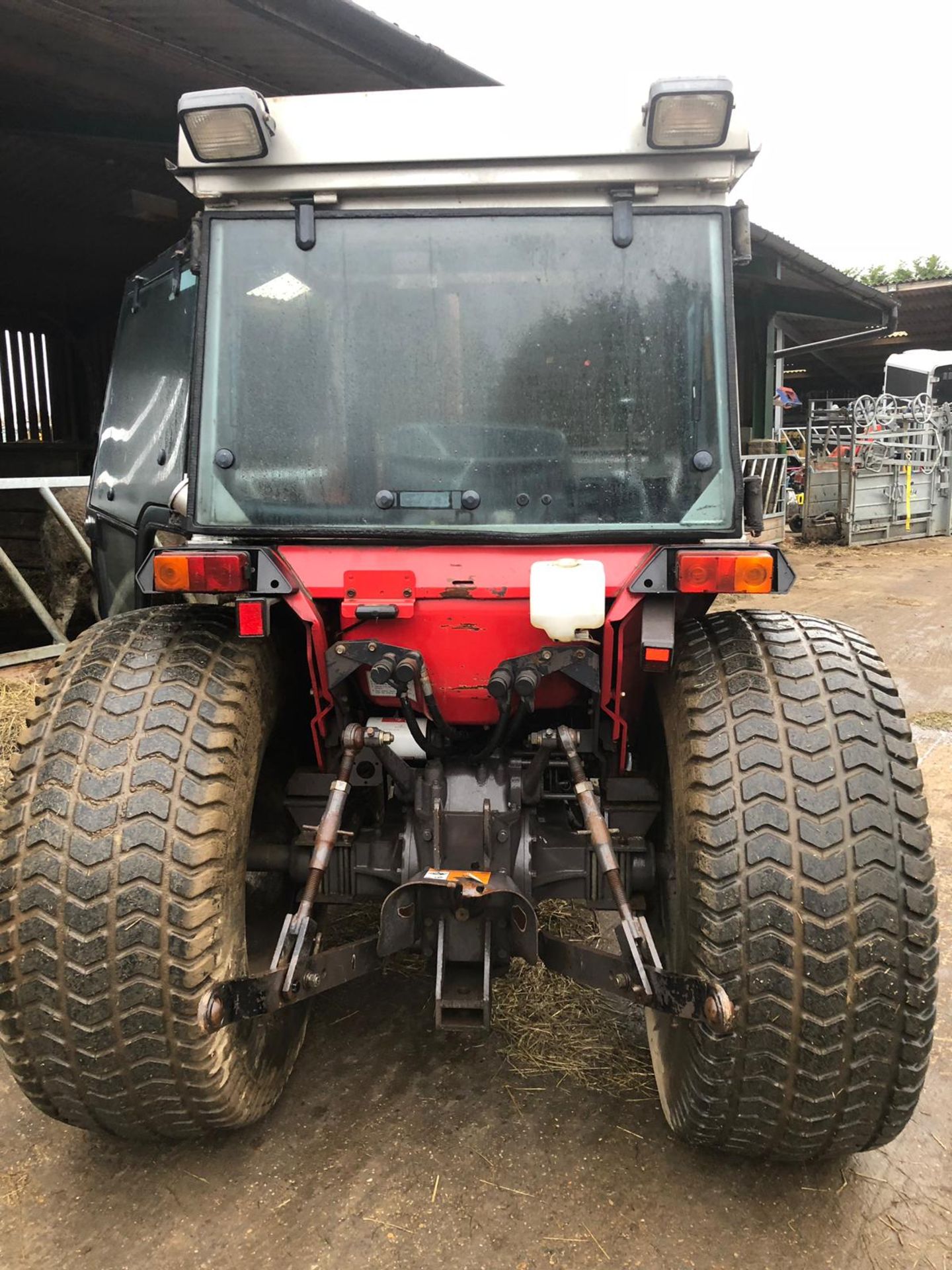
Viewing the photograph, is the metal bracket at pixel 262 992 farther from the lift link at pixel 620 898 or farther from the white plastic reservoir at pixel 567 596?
the white plastic reservoir at pixel 567 596

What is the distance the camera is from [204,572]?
7.64 feet

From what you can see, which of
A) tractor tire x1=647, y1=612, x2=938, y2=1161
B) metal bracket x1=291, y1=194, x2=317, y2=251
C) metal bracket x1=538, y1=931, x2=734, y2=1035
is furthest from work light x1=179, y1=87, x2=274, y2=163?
metal bracket x1=538, y1=931, x2=734, y2=1035

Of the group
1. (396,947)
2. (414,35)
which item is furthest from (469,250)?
(414,35)

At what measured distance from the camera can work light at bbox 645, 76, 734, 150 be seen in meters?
2.24

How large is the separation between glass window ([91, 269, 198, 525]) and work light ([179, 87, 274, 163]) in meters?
1.99

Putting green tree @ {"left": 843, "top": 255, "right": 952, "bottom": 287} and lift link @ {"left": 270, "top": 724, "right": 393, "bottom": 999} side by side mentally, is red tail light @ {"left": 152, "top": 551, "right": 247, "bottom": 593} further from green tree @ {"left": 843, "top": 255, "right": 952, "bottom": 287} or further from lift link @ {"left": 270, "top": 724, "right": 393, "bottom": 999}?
green tree @ {"left": 843, "top": 255, "right": 952, "bottom": 287}

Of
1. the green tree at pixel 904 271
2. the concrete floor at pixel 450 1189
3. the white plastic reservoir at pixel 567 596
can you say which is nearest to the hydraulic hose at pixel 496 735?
the white plastic reservoir at pixel 567 596

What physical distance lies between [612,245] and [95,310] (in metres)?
10.4

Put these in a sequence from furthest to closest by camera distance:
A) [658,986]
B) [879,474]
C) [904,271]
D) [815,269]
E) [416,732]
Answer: [904,271] < [879,474] < [815,269] < [416,732] < [658,986]

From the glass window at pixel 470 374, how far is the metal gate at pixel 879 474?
12.6 m

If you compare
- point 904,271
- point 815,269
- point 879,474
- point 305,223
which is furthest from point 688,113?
point 904,271

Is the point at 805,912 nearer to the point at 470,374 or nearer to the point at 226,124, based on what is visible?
the point at 470,374

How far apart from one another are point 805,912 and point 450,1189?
1.13 m

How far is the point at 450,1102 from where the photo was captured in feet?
8.68
